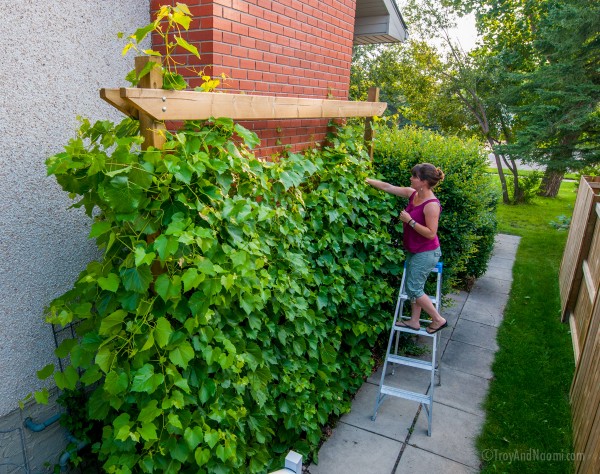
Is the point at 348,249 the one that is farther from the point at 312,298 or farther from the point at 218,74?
the point at 218,74

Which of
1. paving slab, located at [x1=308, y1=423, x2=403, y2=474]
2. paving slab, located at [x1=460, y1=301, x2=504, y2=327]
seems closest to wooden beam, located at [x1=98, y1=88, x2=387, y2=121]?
paving slab, located at [x1=308, y1=423, x2=403, y2=474]

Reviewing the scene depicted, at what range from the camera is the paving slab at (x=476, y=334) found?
5.42 metres

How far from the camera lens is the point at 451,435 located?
380 cm

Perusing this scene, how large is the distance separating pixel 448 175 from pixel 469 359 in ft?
6.82

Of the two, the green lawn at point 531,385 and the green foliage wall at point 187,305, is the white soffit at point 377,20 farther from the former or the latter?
the green lawn at point 531,385

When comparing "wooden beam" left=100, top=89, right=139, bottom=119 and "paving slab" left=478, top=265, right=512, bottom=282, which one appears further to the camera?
"paving slab" left=478, top=265, right=512, bottom=282

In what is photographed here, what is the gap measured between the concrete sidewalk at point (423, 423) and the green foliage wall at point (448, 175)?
85 centimetres

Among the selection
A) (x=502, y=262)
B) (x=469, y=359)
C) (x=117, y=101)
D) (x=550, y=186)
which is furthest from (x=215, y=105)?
(x=550, y=186)

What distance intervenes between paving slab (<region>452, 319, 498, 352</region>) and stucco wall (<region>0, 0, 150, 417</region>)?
4.42 m

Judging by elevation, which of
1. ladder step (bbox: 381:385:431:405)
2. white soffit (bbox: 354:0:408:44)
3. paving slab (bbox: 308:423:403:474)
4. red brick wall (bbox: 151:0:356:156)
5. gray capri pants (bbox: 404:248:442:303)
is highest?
white soffit (bbox: 354:0:408:44)

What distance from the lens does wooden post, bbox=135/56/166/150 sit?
2.23 m

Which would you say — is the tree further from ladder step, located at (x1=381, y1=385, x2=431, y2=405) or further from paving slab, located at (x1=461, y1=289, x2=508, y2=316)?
ladder step, located at (x1=381, y1=385, x2=431, y2=405)

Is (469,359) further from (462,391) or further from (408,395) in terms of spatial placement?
(408,395)

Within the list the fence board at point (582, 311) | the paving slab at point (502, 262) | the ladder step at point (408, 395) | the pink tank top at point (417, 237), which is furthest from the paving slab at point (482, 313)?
the ladder step at point (408, 395)
